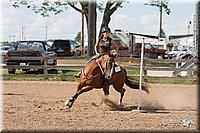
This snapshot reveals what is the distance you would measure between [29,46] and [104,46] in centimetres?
1187

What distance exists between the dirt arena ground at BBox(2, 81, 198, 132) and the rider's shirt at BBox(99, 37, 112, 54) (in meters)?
1.38

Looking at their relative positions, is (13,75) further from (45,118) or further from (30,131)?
(30,131)

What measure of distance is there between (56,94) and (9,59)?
690 cm

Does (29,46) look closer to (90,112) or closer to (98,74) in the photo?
(98,74)

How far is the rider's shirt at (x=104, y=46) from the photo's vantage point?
10242 mm

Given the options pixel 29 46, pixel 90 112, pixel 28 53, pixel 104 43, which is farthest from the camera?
pixel 29 46

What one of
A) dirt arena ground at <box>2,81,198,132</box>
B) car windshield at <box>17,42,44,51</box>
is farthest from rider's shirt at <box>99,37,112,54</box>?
car windshield at <box>17,42,44,51</box>

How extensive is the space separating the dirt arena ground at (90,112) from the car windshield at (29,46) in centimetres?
660

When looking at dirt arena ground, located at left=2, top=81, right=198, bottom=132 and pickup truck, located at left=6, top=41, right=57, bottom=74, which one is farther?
pickup truck, located at left=6, top=41, right=57, bottom=74

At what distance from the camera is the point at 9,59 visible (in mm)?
→ 20000

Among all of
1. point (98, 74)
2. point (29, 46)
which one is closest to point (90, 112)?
point (98, 74)

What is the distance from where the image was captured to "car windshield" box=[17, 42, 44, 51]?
70.1 feet

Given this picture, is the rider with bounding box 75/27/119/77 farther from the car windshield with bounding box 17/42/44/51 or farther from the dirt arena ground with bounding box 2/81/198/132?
the car windshield with bounding box 17/42/44/51

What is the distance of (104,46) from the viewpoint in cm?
1030
